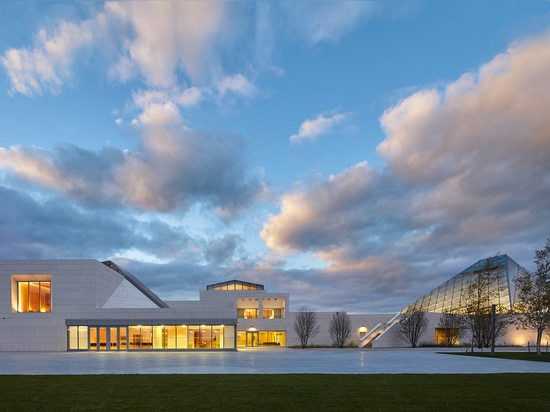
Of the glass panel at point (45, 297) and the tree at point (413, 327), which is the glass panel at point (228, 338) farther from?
the tree at point (413, 327)

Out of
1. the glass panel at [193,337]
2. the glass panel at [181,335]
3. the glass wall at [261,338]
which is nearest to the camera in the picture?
the glass panel at [181,335]

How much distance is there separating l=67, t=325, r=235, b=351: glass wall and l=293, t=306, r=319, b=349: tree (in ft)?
38.8

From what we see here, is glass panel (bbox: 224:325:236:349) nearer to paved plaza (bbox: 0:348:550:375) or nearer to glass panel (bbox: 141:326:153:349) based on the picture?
glass panel (bbox: 141:326:153:349)

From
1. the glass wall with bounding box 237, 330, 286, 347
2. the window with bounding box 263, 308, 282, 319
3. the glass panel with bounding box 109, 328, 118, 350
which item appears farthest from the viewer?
the window with bounding box 263, 308, 282, 319

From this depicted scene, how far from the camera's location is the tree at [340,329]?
5588 cm

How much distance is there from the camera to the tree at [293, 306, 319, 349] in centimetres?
5647

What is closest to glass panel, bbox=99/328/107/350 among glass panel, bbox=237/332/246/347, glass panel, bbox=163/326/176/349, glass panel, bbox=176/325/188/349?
glass panel, bbox=163/326/176/349

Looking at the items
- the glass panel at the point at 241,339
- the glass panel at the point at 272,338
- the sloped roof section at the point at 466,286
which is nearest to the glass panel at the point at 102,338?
the glass panel at the point at 241,339
